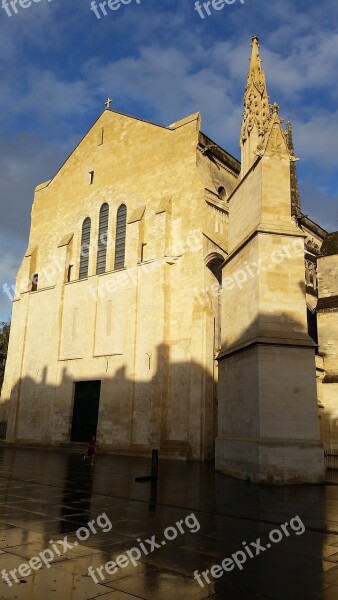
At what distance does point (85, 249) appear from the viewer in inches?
1133

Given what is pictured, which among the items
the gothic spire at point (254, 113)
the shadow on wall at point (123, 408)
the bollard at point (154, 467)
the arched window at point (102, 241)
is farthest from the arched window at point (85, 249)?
the bollard at point (154, 467)

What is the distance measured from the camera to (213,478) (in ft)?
42.9

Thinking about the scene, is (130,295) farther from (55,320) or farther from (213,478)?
(213,478)

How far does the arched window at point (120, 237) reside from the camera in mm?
26500

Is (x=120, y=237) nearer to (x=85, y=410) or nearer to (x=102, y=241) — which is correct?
(x=102, y=241)

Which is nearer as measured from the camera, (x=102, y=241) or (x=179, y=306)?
(x=179, y=306)

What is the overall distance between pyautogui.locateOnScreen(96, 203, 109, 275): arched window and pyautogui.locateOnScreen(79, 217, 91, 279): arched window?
98 centimetres

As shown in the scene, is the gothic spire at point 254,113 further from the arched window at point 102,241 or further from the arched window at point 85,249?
the arched window at point 85,249

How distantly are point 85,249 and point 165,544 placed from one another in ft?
80.4

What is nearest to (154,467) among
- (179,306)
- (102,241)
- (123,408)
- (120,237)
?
(179,306)

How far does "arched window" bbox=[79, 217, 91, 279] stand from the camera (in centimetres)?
2842

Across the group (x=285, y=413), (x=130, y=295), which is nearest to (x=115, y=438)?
(x=130, y=295)

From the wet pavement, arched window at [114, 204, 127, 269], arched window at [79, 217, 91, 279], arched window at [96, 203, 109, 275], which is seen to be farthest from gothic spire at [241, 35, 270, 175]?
arched window at [79, 217, 91, 279]

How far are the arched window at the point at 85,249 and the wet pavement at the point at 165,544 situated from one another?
62.7ft
